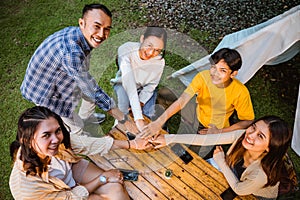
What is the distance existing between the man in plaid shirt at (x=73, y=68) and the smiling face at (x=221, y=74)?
76 cm

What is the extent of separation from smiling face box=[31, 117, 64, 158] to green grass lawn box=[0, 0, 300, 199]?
1.21m

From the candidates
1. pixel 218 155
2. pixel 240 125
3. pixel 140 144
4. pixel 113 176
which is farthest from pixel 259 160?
pixel 113 176

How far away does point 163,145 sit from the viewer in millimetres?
2762

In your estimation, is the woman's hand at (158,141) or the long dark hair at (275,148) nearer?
the long dark hair at (275,148)

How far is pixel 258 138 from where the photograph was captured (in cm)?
246

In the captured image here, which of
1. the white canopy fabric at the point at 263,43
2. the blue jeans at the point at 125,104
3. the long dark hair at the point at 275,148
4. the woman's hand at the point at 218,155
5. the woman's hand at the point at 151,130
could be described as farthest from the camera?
the white canopy fabric at the point at 263,43

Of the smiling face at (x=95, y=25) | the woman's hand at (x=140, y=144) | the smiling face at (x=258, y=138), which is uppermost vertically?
the smiling face at (x=95, y=25)

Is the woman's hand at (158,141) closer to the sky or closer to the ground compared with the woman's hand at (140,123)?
closer to the ground

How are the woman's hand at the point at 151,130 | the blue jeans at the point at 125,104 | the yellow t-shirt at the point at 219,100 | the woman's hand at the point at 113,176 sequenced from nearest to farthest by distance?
the woman's hand at the point at 113,176
the woman's hand at the point at 151,130
the yellow t-shirt at the point at 219,100
the blue jeans at the point at 125,104

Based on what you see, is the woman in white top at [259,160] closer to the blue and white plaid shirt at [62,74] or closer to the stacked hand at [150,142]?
the stacked hand at [150,142]

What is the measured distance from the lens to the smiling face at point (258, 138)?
96.3 inches

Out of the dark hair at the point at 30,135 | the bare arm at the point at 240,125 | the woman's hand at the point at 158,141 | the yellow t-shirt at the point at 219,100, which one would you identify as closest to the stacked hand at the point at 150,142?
the woman's hand at the point at 158,141

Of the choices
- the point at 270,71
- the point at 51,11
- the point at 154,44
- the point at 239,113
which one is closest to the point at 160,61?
the point at 154,44

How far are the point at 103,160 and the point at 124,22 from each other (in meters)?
2.53
